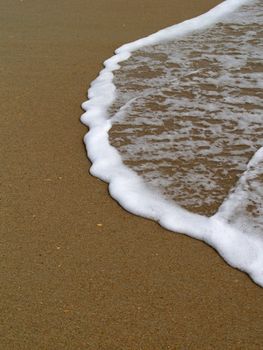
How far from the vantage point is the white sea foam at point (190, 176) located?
2.80 m

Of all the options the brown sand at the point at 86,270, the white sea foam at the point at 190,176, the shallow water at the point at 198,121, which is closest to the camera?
the brown sand at the point at 86,270

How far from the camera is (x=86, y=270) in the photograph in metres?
2.64

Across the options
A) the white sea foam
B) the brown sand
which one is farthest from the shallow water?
the brown sand

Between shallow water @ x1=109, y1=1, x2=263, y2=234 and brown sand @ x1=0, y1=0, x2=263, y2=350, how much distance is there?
319 mm

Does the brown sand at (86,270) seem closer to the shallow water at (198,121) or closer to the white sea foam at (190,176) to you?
the white sea foam at (190,176)

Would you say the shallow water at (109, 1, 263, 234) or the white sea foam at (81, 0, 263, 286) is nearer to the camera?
the white sea foam at (81, 0, 263, 286)

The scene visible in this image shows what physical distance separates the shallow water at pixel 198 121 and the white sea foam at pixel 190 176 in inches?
0.4

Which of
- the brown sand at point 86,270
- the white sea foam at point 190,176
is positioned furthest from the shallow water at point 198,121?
the brown sand at point 86,270

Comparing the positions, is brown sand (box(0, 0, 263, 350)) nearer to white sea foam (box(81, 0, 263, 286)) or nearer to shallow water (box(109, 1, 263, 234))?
white sea foam (box(81, 0, 263, 286))

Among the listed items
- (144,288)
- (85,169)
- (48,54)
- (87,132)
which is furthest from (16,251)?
(48,54)

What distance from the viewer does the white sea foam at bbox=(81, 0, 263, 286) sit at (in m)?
2.80

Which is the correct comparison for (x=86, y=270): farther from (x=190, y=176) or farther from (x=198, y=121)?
(x=198, y=121)

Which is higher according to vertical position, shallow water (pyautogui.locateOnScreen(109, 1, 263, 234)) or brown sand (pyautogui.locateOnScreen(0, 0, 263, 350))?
brown sand (pyautogui.locateOnScreen(0, 0, 263, 350))

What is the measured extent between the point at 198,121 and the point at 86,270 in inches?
70.1
